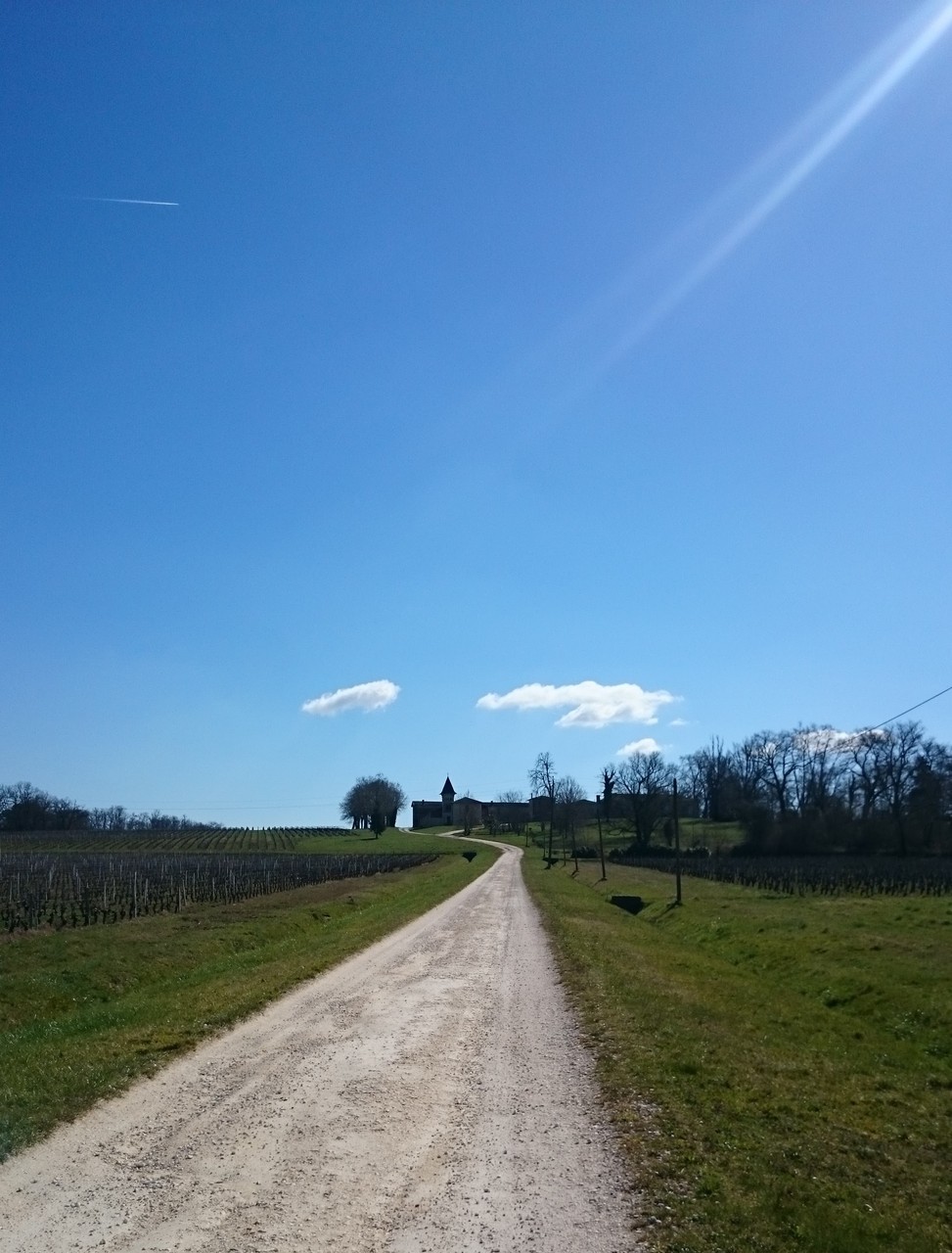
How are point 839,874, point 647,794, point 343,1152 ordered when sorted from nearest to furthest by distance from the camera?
point 343,1152, point 839,874, point 647,794

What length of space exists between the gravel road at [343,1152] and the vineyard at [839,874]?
136ft

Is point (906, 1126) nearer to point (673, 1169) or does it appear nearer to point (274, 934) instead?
point (673, 1169)

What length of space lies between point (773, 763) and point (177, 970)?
115 metres

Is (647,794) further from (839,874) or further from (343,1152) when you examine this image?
(343,1152)

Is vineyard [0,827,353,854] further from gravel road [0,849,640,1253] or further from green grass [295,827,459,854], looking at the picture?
gravel road [0,849,640,1253]

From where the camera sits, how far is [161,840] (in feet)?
440

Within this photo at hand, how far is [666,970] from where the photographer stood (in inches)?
783

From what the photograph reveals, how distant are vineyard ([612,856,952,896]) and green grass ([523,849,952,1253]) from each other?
2353cm

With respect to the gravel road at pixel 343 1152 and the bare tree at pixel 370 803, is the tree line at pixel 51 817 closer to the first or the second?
the bare tree at pixel 370 803

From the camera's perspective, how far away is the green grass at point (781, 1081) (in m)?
6.45

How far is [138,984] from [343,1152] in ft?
56.7

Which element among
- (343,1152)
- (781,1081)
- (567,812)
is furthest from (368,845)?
(343,1152)

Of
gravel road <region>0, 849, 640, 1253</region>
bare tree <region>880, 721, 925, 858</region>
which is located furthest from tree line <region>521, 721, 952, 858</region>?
gravel road <region>0, 849, 640, 1253</region>

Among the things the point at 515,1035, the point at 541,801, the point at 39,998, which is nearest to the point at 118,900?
the point at 39,998
